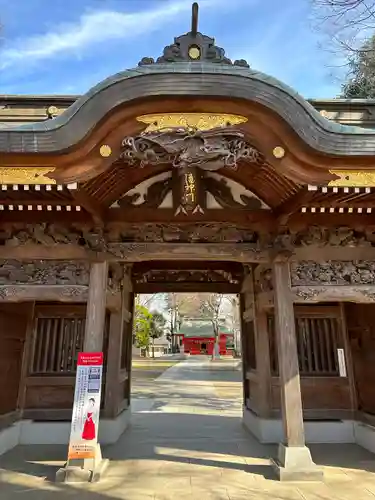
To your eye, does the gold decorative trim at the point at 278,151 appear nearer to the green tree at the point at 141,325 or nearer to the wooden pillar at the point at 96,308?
the wooden pillar at the point at 96,308

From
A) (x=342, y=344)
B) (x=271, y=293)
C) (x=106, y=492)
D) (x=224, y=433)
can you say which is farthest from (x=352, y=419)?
(x=106, y=492)

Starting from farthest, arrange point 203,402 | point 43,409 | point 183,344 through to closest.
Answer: point 183,344, point 203,402, point 43,409

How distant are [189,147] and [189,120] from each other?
310 mm

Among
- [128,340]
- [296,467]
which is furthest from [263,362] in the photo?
[128,340]

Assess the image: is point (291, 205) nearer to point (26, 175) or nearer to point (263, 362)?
point (263, 362)

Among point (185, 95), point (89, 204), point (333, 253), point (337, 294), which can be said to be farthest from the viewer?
point (333, 253)

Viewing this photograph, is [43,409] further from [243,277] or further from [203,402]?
[203,402]

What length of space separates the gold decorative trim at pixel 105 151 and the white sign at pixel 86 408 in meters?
2.61

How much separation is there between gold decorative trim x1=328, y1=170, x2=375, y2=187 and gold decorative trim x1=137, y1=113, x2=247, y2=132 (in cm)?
142

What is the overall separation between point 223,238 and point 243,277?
7.85 feet

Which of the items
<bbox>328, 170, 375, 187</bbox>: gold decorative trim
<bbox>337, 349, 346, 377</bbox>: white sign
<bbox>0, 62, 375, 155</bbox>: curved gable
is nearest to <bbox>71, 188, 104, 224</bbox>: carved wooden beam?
<bbox>0, 62, 375, 155</bbox>: curved gable

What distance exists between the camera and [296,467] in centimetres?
434

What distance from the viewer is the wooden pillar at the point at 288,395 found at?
4.34m

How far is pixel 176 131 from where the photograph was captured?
3.93m
